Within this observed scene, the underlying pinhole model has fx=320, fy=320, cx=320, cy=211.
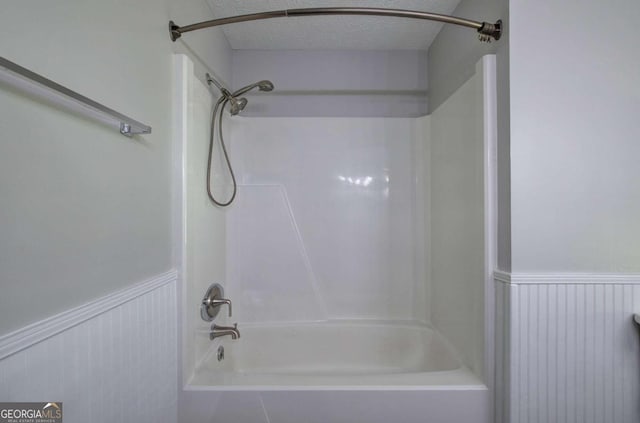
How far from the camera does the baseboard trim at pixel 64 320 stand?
2.11ft

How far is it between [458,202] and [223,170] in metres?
1.44

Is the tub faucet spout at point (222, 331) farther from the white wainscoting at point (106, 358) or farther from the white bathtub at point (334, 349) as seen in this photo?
the white wainscoting at point (106, 358)

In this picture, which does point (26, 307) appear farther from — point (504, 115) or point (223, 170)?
point (504, 115)

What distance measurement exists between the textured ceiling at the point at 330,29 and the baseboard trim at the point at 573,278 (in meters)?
1.53

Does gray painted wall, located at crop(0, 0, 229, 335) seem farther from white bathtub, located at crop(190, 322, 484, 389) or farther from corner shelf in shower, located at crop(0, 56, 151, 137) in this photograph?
white bathtub, located at crop(190, 322, 484, 389)

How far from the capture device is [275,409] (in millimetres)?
1377

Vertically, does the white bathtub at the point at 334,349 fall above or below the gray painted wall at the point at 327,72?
below

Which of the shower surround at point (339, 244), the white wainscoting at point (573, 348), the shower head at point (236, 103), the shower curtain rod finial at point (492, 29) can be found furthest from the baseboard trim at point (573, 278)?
the shower head at point (236, 103)

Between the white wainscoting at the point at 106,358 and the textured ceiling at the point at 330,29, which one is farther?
the textured ceiling at the point at 330,29

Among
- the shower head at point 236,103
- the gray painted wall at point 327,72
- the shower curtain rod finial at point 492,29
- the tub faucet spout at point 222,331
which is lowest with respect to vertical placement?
the tub faucet spout at point 222,331

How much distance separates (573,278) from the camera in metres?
1.29

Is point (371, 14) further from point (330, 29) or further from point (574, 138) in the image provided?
point (574, 138)

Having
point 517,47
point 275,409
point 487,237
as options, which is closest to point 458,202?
point 487,237

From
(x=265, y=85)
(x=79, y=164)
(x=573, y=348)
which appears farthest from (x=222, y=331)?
(x=573, y=348)
